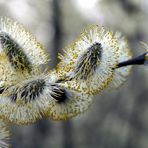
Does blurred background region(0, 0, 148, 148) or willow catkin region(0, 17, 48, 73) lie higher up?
blurred background region(0, 0, 148, 148)

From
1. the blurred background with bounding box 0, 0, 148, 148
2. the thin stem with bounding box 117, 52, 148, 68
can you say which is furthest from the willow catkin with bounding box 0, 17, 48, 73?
the blurred background with bounding box 0, 0, 148, 148

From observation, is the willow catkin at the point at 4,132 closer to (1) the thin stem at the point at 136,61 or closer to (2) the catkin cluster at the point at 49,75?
(2) the catkin cluster at the point at 49,75

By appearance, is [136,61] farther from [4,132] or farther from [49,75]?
[4,132]

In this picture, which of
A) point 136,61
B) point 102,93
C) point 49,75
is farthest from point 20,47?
point 102,93

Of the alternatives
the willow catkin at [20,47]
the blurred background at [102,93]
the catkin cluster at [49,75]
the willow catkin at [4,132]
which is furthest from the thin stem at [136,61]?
the blurred background at [102,93]

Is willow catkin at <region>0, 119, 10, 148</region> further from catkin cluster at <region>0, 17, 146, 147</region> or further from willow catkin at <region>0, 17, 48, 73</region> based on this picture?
willow catkin at <region>0, 17, 48, 73</region>

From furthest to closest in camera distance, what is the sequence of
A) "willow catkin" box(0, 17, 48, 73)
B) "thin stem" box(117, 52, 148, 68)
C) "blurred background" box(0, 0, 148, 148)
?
"blurred background" box(0, 0, 148, 148)
"willow catkin" box(0, 17, 48, 73)
"thin stem" box(117, 52, 148, 68)
